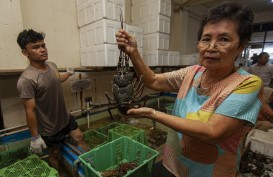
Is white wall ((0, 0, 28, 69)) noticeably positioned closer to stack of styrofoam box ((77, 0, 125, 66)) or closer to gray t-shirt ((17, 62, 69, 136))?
gray t-shirt ((17, 62, 69, 136))

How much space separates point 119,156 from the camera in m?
2.11

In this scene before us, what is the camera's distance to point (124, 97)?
1278 mm

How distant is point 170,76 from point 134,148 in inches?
46.7

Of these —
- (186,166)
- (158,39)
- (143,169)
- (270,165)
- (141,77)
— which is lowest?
(270,165)

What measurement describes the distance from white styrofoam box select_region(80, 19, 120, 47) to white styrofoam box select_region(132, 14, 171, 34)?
4.27 feet

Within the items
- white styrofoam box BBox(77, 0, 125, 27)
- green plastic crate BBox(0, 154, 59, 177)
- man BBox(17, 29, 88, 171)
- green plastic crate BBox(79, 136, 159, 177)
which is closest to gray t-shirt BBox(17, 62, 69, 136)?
man BBox(17, 29, 88, 171)

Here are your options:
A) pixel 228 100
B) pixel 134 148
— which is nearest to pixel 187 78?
pixel 228 100

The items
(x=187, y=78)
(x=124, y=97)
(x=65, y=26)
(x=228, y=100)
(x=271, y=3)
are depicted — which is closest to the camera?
(x=228, y=100)

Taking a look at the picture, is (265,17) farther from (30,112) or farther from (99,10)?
(30,112)

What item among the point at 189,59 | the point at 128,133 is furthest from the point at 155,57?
the point at 128,133

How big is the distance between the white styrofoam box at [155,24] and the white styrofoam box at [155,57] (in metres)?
0.55

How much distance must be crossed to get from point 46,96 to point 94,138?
1189 mm

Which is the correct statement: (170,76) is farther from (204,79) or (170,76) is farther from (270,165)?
(270,165)

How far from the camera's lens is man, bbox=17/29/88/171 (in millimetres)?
1952
